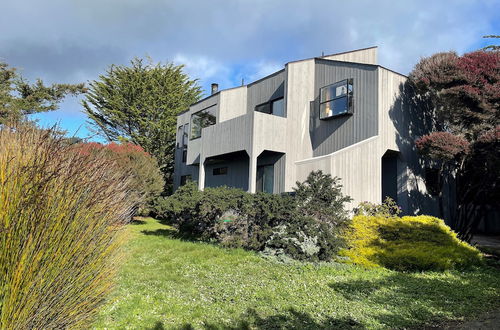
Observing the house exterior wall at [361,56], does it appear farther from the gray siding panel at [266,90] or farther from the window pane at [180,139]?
the window pane at [180,139]

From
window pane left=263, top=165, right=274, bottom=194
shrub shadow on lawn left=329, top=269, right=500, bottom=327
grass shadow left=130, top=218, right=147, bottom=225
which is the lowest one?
shrub shadow on lawn left=329, top=269, right=500, bottom=327

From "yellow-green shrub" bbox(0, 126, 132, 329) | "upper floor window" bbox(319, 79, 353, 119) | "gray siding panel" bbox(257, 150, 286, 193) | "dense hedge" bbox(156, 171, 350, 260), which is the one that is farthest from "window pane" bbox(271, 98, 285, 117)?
"yellow-green shrub" bbox(0, 126, 132, 329)

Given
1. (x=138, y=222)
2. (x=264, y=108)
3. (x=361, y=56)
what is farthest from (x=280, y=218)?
(x=138, y=222)

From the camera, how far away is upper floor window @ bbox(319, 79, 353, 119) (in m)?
11.9

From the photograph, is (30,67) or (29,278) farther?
(30,67)

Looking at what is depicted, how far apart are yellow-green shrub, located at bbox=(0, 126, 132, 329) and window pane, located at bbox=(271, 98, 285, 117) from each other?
11.5 metres

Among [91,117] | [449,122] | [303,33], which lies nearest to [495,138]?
[449,122]

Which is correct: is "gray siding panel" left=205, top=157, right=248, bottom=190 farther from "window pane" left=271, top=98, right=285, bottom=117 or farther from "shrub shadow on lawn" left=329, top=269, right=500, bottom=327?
"shrub shadow on lawn" left=329, top=269, right=500, bottom=327

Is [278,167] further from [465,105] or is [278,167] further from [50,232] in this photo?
[50,232]

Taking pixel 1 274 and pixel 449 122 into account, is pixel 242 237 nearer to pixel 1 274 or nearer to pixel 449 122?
pixel 1 274

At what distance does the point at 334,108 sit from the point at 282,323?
9.92 metres

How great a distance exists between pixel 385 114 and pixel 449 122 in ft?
9.84

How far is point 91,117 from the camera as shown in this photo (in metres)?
28.0

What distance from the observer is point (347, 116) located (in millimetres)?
11914
